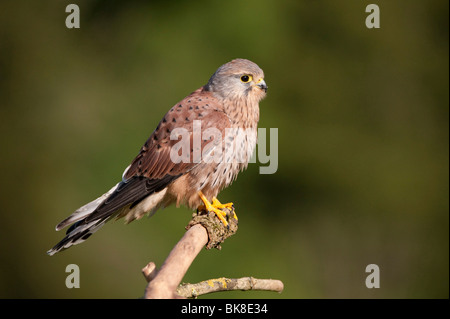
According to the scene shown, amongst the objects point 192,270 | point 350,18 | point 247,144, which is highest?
point 350,18

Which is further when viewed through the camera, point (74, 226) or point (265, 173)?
point (265, 173)

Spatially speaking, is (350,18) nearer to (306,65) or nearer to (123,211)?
(306,65)

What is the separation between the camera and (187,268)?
2.35 metres

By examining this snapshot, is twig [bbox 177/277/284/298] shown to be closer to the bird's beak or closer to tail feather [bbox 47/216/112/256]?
tail feather [bbox 47/216/112/256]

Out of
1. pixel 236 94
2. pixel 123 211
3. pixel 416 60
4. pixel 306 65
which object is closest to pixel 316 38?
pixel 306 65

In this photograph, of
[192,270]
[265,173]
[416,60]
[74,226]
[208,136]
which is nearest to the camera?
[74,226]

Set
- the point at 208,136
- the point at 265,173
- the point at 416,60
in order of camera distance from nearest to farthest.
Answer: the point at 208,136, the point at 265,173, the point at 416,60

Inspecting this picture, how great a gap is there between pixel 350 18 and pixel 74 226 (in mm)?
4671

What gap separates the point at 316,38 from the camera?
6.79 metres

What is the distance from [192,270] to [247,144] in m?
2.38

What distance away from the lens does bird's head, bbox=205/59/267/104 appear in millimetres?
3326

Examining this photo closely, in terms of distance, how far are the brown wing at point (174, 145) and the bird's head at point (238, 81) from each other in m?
0.10

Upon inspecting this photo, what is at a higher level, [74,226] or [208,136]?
[208,136]

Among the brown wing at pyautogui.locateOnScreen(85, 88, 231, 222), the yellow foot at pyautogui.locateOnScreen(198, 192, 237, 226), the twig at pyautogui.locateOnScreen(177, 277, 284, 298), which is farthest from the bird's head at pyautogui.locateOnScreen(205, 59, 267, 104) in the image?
the twig at pyautogui.locateOnScreen(177, 277, 284, 298)
